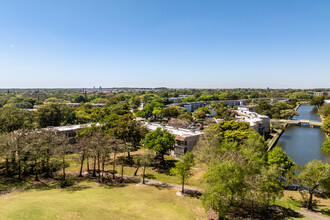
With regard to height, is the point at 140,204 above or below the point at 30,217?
below

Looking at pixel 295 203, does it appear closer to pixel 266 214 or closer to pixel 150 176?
pixel 266 214

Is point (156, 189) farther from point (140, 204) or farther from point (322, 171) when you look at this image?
point (322, 171)

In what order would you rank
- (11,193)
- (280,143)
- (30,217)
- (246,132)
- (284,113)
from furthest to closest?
(284,113)
(280,143)
(246,132)
(11,193)
(30,217)

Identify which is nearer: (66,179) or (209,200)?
(209,200)

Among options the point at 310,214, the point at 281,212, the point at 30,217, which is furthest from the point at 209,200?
the point at 30,217

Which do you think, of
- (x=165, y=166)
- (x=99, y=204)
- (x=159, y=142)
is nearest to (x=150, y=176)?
(x=165, y=166)

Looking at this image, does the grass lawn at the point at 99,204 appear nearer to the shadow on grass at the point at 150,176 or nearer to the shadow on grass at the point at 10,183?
the shadow on grass at the point at 10,183

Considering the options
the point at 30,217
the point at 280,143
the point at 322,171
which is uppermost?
the point at 322,171

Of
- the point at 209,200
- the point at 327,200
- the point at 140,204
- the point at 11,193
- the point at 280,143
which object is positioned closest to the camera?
the point at 209,200

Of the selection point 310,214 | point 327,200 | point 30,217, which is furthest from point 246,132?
point 30,217
